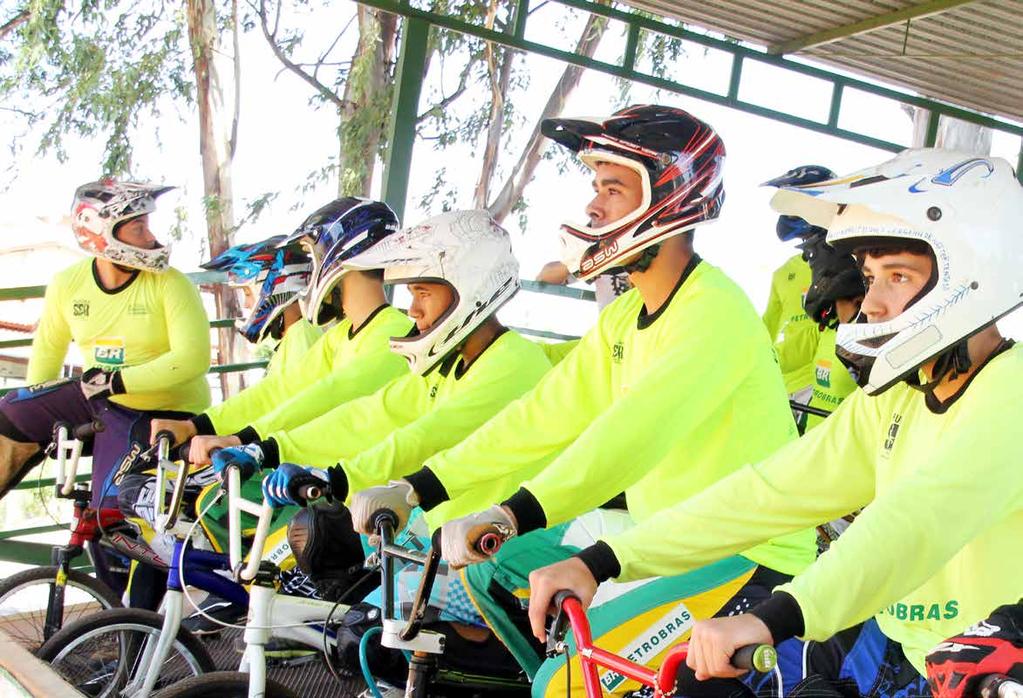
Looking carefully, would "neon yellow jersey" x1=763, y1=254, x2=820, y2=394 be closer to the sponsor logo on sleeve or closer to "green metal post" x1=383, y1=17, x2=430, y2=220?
"green metal post" x1=383, y1=17, x2=430, y2=220

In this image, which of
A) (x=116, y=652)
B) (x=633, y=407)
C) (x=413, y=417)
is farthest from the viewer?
(x=413, y=417)

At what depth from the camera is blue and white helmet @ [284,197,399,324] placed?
5.30m

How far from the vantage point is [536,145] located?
48.1ft

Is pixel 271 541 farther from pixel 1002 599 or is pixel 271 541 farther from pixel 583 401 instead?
pixel 1002 599

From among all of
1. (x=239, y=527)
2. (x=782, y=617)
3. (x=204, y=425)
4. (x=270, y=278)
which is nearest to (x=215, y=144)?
(x=270, y=278)

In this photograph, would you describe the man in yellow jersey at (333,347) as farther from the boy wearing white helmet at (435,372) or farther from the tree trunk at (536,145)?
the tree trunk at (536,145)

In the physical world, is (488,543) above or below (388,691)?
above

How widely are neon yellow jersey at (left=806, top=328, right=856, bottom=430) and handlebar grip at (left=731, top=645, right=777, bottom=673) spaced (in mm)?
3301

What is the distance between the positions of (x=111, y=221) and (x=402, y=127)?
1.71 meters

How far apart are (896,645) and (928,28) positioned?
5.23 metres

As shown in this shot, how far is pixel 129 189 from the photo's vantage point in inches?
244

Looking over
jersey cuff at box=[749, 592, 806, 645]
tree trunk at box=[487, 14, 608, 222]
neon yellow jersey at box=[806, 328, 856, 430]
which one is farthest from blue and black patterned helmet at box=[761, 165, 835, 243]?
tree trunk at box=[487, 14, 608, 222]

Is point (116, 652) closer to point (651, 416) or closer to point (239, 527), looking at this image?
point (239, 527)

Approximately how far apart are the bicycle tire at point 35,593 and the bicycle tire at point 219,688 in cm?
151
